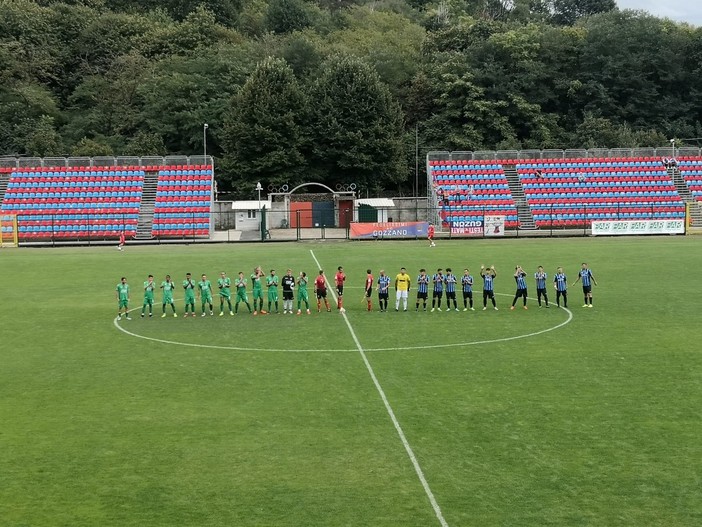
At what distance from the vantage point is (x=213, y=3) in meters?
102

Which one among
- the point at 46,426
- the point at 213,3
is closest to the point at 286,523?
the point at 46,426

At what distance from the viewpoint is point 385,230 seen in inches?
2168

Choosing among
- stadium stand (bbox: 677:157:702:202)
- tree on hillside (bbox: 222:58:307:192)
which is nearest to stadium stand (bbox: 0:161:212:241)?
tree on hillside (bbox: 222:58:307:192)

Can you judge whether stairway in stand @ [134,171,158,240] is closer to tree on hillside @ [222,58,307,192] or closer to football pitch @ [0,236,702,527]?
tree on hillside @ [222,58,307,192]

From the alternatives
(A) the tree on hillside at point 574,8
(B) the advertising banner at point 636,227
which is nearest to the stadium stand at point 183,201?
(B) the advertising banner at point 636,227

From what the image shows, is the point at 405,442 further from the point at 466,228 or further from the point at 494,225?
the point at 494,225

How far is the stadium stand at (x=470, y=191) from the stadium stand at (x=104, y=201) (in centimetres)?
1766

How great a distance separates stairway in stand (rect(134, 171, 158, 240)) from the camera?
57.1 meters

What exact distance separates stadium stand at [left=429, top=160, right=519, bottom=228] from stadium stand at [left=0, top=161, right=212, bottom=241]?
17.7 meters

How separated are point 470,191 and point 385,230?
9.67m

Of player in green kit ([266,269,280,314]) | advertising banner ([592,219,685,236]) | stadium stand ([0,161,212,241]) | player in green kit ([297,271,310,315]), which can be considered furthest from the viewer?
stadium stand ([0,161,212,241])

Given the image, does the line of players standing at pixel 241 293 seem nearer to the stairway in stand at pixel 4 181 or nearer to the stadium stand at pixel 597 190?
the stadium stand at pixel 597 190

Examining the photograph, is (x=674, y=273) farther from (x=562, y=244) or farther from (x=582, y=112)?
(x=582, y=112)

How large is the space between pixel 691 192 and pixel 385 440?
180 feet
